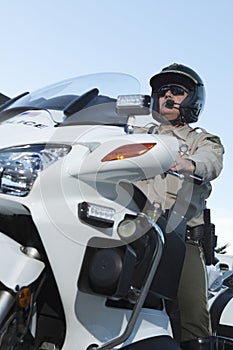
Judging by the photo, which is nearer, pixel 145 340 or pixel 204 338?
pixel 145 340

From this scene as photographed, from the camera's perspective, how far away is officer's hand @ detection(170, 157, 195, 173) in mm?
2681

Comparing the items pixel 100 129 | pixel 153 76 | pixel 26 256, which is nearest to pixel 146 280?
pixel 26 256

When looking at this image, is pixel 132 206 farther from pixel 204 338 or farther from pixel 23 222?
pixel 204 338

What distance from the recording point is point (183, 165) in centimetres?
272

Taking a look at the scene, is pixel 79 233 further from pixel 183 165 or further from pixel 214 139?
pixel 214 139

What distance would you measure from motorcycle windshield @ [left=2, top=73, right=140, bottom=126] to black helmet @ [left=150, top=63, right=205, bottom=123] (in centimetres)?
51

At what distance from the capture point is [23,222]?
2375 millimetres

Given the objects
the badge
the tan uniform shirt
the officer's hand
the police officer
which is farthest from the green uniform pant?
the officer's hand

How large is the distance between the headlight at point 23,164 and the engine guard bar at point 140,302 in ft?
1.75

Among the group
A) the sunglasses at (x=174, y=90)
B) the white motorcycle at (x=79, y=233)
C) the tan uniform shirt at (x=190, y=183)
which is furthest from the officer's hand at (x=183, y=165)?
the sunglasses at (x=174, y=90)

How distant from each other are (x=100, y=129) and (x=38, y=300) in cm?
79

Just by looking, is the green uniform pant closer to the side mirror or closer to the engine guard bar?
the engine guard bar

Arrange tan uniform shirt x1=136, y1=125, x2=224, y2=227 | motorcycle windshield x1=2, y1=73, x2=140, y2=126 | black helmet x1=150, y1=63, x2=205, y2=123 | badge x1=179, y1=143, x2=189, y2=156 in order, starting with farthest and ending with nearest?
black helmet x1=150, y1=63, x2=205, y2=123, badge x1=179, y1=143, x2=189, y2=156, tan uniform shirt x1=136, y1=125, x2=224, y2=227, motorcycle windshield x1=2, y1=73, x2=140, y2=126

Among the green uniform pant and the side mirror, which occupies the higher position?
the side mirror
